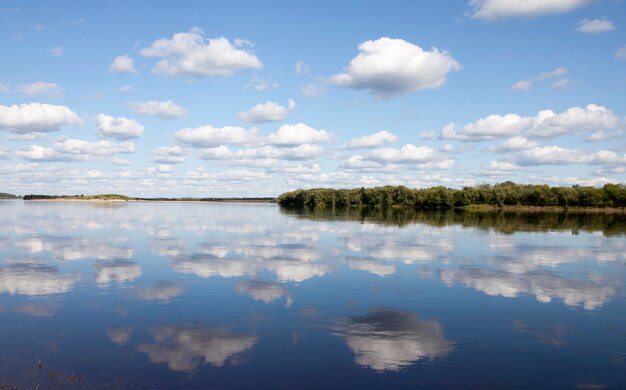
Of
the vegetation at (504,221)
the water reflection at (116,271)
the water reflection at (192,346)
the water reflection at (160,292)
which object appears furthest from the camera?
the vegetation at (504,221)

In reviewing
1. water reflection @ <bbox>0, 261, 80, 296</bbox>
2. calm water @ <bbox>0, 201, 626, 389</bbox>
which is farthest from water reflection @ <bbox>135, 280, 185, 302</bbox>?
water reflection @ <bbox>0, 261, 80, 296</bbox>

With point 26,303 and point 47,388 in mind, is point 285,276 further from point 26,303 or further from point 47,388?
point 47,388

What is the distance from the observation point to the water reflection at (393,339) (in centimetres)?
1434

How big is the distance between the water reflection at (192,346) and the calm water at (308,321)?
63mm

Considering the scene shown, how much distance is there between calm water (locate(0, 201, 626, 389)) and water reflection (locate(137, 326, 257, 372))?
2.5 inches

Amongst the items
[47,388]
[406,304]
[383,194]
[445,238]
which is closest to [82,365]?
[47,388]

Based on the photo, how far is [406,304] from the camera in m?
21.1

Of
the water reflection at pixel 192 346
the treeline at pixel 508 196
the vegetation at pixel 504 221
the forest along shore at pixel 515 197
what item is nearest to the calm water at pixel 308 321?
the water reflection at pixel 192 346

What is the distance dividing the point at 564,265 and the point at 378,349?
23.0 meters

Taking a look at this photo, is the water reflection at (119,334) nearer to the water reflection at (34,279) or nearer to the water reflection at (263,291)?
the water reflection at (263,291)

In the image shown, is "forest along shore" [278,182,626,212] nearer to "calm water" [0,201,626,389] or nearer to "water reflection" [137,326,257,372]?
Result: "calm water" [0,201,626,389]

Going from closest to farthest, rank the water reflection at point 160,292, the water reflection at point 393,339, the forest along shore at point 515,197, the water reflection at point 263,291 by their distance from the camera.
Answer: the water reflection at point 393,339 → the water reflection at point 160,292 → the water reflection at point 263,291 → the forest along shore at point 515,197

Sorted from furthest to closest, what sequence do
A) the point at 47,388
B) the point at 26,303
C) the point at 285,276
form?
1. the point at 285,276
2. the point at 26,303
3. the point at 47,388

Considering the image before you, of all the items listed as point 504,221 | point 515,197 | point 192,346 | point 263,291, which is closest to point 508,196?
point 515,197
